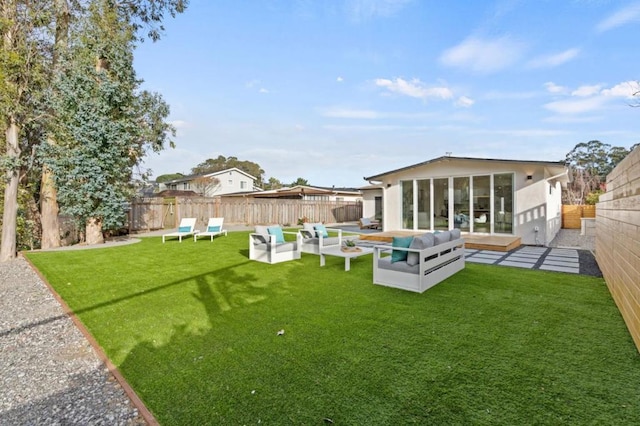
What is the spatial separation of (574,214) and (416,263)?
18245 mm

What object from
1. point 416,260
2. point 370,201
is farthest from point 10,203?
point 370,201

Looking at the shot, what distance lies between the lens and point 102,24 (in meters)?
11.2

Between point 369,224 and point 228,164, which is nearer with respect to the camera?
point 369,224

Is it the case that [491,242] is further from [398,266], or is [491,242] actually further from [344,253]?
[398,266]

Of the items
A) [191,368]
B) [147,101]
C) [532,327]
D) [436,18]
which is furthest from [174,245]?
[436,18]

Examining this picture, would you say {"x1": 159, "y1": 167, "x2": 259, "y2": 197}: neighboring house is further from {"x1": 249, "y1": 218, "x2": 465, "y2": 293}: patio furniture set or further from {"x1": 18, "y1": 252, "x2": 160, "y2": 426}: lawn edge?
{"x1": 18, "y1": 252, "x2": 160, "y2": 426}: lawn edge

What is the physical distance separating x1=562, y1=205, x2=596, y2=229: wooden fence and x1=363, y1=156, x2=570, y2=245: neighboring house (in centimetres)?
819

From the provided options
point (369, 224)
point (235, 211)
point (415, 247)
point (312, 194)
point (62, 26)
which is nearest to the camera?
point (415, 247)

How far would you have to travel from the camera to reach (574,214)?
59.2 feet

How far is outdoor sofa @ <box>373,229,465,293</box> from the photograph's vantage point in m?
5.30

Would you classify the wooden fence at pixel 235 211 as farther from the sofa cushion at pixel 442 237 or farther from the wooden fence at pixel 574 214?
the sofa cushion at pixel 442 237

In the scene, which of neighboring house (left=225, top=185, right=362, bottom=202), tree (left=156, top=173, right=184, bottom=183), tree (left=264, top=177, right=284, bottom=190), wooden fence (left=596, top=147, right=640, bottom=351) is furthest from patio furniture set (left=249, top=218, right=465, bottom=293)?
tree (left=156, top=173, right=184, bottom=183)

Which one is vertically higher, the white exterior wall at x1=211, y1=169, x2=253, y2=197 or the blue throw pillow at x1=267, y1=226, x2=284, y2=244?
the white exterior wall at x1=211, y1=169, x2=253, y2=197

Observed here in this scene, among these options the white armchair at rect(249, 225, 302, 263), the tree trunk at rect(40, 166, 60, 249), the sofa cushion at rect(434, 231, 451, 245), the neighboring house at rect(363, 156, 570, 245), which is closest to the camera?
the sofa cushion at rect(434, 231, 451, 245)
